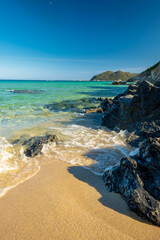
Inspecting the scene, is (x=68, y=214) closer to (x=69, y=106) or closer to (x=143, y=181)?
(x=143, y=181)

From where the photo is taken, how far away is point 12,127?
6.79m

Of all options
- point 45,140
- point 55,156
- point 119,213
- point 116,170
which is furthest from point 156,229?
point 45,140

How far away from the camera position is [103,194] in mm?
2336

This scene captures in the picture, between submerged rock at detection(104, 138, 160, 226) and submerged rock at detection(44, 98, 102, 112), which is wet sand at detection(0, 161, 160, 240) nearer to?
submerged rock at detection(104, 138, 160, 226)

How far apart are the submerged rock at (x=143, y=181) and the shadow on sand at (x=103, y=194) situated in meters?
0.09

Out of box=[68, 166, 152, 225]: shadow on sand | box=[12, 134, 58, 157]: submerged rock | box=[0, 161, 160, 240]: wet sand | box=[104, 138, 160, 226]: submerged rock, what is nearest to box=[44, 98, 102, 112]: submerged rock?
box=[12, 134, 58, 157]: submerged rock

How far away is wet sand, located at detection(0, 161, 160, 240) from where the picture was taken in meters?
1.68

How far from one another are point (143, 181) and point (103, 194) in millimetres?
722

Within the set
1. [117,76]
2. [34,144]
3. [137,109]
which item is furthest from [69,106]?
[117,76]

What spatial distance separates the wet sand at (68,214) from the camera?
168 cm

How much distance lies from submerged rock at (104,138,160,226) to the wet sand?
0.15 m

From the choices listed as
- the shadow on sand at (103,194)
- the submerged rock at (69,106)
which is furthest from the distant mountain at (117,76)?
the shadow on sand at (103,194)

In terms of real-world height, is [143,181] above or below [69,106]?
above

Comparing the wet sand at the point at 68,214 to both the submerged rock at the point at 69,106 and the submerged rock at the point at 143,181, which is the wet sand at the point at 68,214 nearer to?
the submerged rock at the point at 143,181
